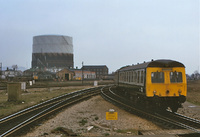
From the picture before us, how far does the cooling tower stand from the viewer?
151875 millimetres

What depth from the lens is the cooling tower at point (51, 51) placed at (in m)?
152

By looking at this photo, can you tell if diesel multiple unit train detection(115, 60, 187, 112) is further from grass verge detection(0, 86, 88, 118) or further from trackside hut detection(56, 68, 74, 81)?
trackside hut detection(56, 68, 74, 81)

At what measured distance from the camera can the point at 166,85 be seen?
13789 millimetres

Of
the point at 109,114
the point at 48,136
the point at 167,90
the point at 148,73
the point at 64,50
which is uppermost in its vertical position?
the point at 64,50

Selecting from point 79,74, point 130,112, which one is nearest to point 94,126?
point 130,112

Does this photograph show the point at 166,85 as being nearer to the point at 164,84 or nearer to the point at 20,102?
the point at 164,84

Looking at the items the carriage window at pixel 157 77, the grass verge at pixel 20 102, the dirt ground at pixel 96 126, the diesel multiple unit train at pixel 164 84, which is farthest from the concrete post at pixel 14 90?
the carriage window at pixel 157 77

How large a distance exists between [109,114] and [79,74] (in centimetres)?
8847

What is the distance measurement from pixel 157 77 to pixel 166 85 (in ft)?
2.39

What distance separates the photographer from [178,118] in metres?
12.2

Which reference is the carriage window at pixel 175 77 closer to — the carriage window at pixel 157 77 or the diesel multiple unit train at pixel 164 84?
the diesel multiple unit train at pixel 164 84

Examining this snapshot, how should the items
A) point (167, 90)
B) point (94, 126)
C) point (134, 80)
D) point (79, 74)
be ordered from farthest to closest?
point (79, 74) < point (134, 80) < point (167, 90) < point (94, 126)

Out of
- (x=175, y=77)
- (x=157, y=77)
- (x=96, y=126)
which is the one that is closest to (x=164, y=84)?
(x=157, y=77)

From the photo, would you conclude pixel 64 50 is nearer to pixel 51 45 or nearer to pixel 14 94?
pixel 51 45
